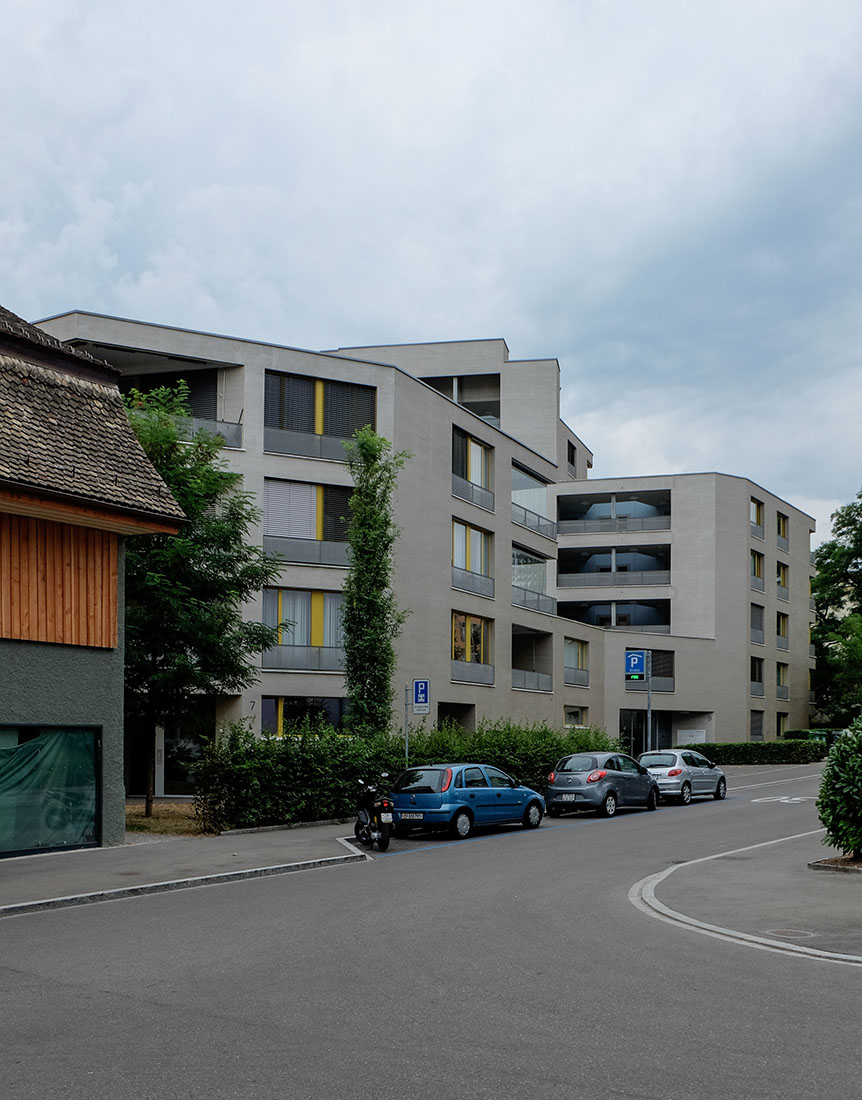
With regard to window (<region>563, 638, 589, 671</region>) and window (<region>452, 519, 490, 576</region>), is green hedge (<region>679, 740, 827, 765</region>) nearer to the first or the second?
window (<region>563, 638, 589, 671</region>)

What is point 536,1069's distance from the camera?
20.5 feet

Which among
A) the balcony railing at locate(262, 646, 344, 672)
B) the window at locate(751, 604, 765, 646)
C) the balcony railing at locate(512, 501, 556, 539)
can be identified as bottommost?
the balcony railing at locate(262, 646, 344, 672)

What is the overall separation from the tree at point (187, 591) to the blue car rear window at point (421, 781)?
4299 millimetres

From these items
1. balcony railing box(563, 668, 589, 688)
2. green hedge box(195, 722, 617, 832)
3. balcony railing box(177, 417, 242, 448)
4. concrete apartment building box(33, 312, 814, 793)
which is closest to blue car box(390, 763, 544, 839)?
green hedge box(195, 722, 617, 832)

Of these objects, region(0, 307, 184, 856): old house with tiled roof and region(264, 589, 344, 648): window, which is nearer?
region(0, 307, 184, 856): old house with tiled roof

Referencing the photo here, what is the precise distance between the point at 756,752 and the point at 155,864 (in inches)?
1870

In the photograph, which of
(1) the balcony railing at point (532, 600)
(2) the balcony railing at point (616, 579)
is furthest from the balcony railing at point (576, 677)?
(2) the balcony railing at point (616, 579)

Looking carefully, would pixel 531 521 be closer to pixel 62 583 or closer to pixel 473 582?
pixel 473 582

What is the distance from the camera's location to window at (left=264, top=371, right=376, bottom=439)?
3550 centimetres

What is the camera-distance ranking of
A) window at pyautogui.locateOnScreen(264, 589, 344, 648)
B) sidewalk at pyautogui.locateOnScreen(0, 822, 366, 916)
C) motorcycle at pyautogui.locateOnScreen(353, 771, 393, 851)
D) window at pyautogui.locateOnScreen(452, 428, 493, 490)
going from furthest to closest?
window at pyautogui.locateOnScreen(452, 428, 493, 490), window at pyautogui.locateOnScreen(264, 589, 344, 648), motorcycle at pyautogui.locateOnScreen(353, 771, 393, 851), sidewalk at pyautogui.locateOnScreen(0, 822, 366, 916)

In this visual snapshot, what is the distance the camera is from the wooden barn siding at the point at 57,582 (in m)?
18.0

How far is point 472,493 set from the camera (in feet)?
138

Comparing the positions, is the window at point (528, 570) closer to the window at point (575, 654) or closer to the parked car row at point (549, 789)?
the window at point (575, 654)

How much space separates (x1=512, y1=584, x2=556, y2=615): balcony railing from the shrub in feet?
95.4
